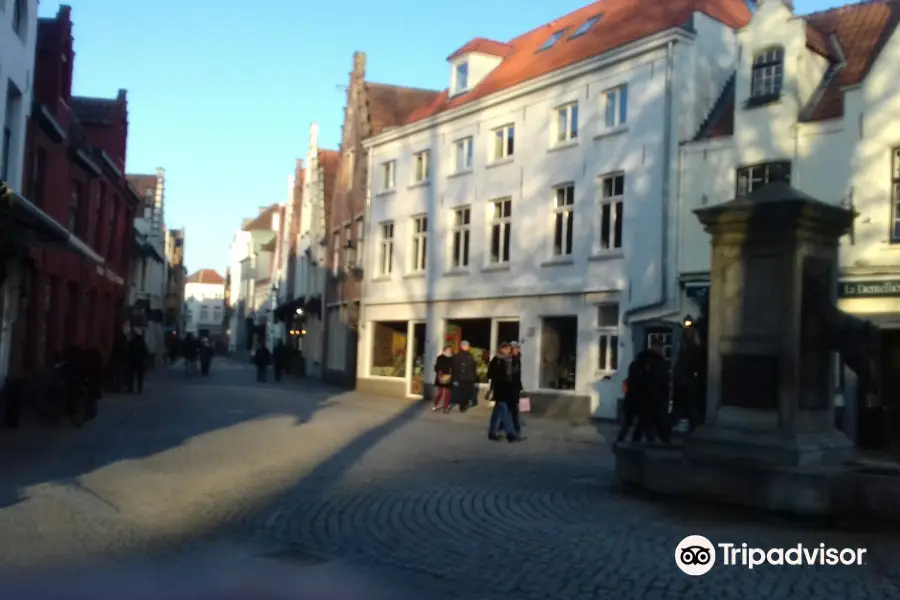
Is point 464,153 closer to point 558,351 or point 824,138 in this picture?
point 558,351

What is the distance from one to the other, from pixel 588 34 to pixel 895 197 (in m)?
11.6

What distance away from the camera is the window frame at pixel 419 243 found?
105 ft

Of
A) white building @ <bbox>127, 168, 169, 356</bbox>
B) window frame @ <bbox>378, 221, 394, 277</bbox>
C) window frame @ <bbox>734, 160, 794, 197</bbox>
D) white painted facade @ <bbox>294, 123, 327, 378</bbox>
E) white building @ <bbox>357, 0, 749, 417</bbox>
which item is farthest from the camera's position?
white painted facade @ <bbox>294, 123, 327, 378</bbox>

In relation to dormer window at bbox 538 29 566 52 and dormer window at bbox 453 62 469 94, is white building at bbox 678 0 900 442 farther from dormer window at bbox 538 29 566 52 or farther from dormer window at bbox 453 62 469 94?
dormer window at bbox 453 62 469 94

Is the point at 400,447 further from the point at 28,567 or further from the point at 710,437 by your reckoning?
the point at 28,567

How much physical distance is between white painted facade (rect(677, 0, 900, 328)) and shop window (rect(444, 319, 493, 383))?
7.87m

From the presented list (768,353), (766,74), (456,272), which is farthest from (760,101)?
(768,353)

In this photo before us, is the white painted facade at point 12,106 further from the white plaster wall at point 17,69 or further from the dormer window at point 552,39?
the dormer window at point 552,39

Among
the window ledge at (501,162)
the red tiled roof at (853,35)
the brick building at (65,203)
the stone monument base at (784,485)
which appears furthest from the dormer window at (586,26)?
the stone monument base at (784,485)

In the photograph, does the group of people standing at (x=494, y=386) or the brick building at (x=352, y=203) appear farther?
the brick building at (x=352, y=203)

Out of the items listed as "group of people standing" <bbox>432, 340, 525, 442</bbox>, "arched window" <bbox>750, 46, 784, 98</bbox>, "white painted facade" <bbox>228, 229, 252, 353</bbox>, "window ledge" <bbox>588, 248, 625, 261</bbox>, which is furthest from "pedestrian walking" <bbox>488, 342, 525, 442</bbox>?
"white painted facade" <bbox>228, 229, 252, 353</bbox>

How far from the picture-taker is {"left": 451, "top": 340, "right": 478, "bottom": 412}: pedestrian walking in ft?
80.6

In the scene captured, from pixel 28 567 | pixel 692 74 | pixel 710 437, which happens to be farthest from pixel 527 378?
pixel 28 567

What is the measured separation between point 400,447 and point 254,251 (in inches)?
3106
